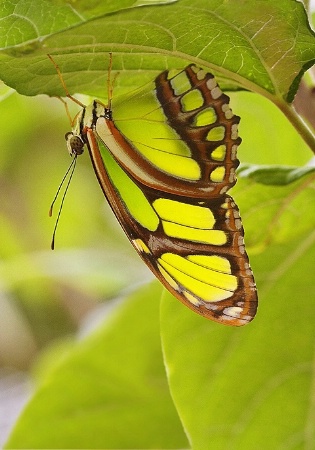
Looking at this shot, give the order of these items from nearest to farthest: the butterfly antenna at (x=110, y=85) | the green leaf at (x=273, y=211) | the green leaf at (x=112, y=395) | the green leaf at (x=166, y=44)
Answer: the green leaf at (x=166, y=44) → the butterfly antenna at (x=110, y=85) → the green leaf at (x=273, y=211) → the green leaf at (x=112, y=395)

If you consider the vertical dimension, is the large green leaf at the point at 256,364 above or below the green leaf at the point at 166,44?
below

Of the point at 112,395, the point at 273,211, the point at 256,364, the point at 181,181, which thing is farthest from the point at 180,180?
the point at 112,395

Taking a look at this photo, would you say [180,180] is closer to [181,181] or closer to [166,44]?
[181,181]

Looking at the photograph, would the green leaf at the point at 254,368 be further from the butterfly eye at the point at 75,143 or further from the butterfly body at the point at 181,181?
the butterfly eye at the point at 75,143

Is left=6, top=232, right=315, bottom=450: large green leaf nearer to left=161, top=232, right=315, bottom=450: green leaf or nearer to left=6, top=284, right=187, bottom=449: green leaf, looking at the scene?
left=161, top=232, right=315, bottom=450: green leaf

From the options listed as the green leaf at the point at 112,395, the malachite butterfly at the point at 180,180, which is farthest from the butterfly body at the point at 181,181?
the green leaf at the point at 112,395
